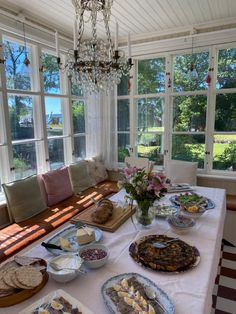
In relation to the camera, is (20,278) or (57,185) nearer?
(20,278)

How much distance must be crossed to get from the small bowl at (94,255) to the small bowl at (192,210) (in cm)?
77

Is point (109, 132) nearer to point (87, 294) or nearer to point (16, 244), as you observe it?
point (16, 244)

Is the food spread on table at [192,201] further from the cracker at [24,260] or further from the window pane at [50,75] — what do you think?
the window pane at [50,75]

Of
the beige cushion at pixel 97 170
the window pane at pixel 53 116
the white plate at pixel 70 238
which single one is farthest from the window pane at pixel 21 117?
the white plate at pixel 70 238

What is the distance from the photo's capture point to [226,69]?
3.08 metres

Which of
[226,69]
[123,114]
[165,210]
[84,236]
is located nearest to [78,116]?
[123,114]

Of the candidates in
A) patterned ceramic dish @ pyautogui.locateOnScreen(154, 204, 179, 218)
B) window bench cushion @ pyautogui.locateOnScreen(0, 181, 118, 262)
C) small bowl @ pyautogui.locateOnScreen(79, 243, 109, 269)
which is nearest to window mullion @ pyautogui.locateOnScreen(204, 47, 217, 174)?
window bench cushion @ pyautogui.locateOnScreen(0, 181, 118, 262)

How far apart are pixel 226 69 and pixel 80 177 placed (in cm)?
250

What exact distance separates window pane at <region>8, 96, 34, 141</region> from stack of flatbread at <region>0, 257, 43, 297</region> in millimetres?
1814

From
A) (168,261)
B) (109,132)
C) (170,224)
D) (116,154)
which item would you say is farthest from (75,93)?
(168,261)

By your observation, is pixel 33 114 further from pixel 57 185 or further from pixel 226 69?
pixel 226 69

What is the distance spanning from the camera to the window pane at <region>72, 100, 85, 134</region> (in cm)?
358

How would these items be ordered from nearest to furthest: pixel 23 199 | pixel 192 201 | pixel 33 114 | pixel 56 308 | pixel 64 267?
pixel 56 308
pixel 64 267
pixel 192 201
pixel 23 199
pixel 33 114

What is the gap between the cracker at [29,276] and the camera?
0.99 metres
